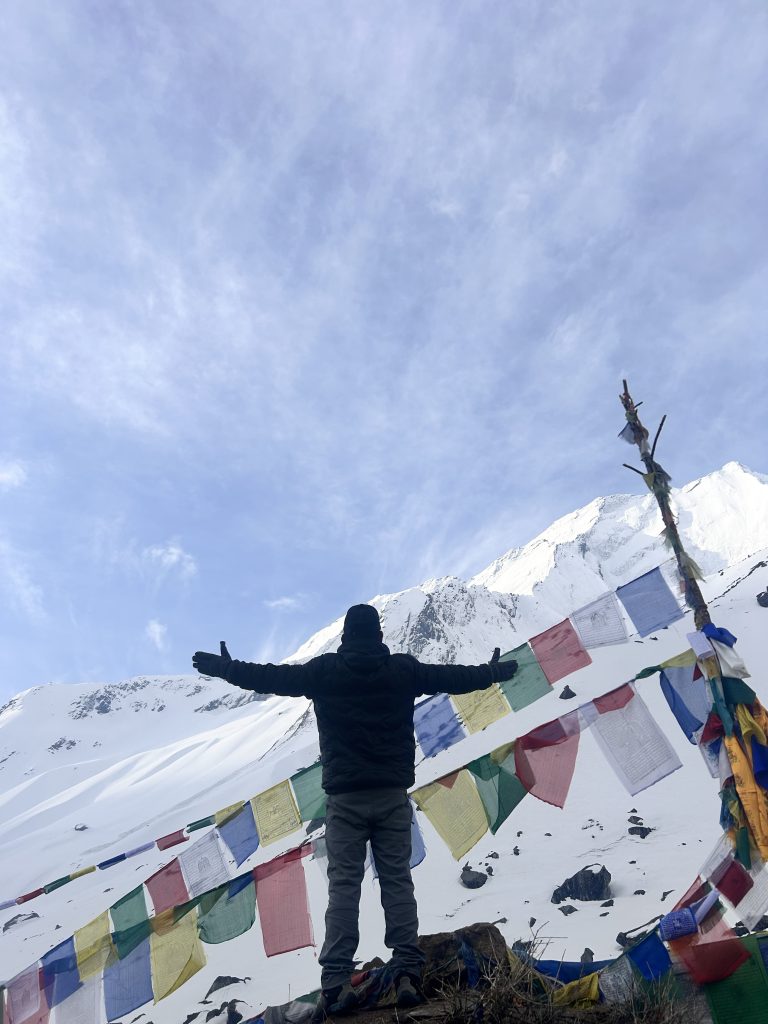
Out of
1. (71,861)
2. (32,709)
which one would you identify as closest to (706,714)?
(71,861)

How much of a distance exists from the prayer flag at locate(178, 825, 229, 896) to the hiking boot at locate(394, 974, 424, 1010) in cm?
498

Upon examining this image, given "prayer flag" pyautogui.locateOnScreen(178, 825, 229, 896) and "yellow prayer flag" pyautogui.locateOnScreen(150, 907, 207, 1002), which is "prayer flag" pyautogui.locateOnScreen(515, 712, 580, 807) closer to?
"yellow prayer flag" pyautogui.locateOnScreen(150, 907, 207, 1002)

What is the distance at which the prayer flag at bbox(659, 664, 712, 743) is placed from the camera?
6.42 m

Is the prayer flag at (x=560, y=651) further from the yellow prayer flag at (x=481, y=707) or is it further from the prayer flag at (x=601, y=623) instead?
the yellow prayer flag at (x=481, y=707)

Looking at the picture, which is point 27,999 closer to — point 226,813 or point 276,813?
Result: point 226,813

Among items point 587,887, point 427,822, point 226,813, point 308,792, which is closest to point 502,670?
point 308,792

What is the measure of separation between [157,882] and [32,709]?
177425mm

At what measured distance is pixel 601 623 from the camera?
300 inches

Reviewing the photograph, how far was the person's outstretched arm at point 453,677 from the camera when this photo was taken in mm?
4520

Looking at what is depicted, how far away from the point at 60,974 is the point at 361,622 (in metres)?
5.80

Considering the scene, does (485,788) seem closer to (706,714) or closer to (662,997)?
(706,714)

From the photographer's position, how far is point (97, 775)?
99688 mm

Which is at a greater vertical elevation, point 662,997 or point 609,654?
point 609,654

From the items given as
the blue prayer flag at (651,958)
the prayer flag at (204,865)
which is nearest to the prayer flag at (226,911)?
the prayer flag at (204,865)
